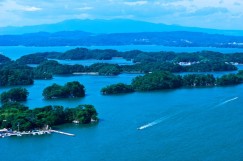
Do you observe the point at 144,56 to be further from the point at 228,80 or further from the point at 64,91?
the point at 64,91

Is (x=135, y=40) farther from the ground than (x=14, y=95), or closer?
farther from the ground

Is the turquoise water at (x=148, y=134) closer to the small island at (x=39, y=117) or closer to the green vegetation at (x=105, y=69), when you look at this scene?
the small island at (x=39, y=117)

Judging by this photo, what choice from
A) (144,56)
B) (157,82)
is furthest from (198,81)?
(144,56)

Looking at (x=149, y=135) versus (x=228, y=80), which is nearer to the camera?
(x=149, y=135)

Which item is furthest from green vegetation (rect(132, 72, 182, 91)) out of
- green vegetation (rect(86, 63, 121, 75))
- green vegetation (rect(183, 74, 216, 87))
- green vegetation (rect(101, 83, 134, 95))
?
green vegetation (rect(86, 63, 121, 75))

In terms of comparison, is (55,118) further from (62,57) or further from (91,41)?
(91,41)

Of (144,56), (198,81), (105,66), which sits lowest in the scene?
(198,81)

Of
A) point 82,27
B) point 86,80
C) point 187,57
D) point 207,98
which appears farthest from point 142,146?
point 82,27
